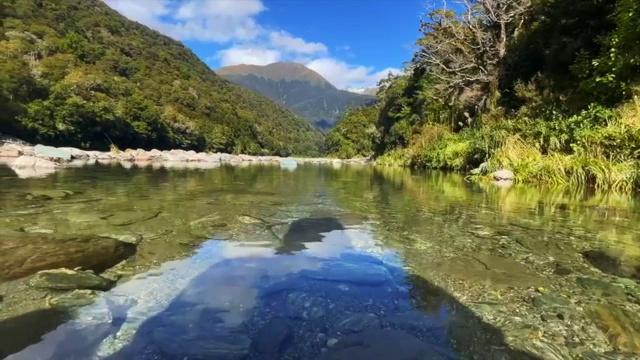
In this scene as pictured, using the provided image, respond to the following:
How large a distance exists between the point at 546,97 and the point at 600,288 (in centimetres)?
1738

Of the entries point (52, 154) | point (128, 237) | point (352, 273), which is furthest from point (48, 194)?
point (52, 154)

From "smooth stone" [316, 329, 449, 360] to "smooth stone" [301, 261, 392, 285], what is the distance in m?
0.95

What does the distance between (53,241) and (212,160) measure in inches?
1507

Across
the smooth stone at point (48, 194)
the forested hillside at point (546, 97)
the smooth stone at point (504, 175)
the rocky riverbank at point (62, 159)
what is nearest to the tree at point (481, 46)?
the forested hillside at point (546, 97)

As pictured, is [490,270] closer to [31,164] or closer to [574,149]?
[574,149]

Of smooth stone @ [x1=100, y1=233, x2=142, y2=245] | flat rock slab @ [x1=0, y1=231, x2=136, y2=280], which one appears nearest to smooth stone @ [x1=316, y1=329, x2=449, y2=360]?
flat rock slab @ [x1=0, y1=231, x2=136, y2=280]

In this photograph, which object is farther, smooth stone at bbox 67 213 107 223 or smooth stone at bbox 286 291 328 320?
smooth stone at bbox 67 213 107 223

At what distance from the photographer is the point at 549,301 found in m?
2.95

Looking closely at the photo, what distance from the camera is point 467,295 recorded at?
3092 mm

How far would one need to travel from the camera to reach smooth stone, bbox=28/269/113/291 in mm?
3006

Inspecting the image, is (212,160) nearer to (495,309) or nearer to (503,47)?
(503,47)

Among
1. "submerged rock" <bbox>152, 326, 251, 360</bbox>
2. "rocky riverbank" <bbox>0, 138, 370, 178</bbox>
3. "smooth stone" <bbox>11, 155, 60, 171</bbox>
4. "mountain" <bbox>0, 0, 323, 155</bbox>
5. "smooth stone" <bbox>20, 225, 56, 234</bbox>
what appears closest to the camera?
→ "submerged rock" <bbox>152, 326, 251, 360</bbox>

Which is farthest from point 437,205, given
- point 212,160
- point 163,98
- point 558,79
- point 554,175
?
point 163,98

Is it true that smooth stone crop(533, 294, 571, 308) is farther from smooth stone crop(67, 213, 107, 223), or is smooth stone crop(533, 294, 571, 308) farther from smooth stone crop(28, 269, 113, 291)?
smooth stone crop(67, 213, 107, 223)
